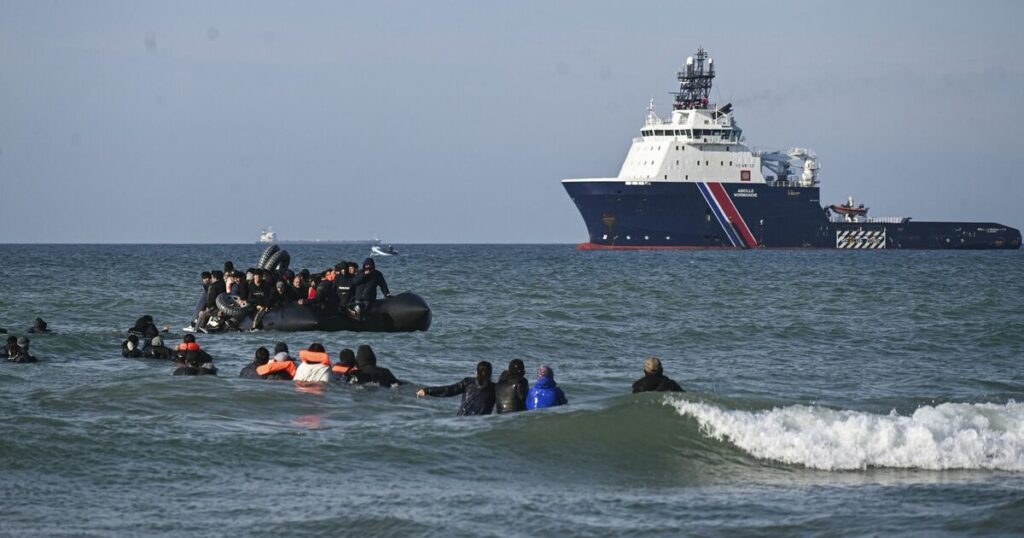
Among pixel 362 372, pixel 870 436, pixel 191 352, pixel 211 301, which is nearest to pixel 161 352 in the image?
pixel 191 352

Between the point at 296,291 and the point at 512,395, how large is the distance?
1124 centimetres

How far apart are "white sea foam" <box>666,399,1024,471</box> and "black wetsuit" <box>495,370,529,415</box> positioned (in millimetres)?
1487

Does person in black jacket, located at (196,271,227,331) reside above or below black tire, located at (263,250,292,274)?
below

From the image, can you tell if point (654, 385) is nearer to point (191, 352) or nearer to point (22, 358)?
point (191, 352)

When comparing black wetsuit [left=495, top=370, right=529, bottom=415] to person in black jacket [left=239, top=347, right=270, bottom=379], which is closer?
black wetsuit [left=495, top=370, right=529, bottom=415]

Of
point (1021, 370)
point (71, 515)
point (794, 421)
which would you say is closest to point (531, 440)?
point (794, 421)

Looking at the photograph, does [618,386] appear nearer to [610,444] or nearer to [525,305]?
[610,444]

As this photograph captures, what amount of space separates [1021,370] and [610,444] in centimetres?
1006

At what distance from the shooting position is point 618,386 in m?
16.9

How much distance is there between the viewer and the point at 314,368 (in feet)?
49.9

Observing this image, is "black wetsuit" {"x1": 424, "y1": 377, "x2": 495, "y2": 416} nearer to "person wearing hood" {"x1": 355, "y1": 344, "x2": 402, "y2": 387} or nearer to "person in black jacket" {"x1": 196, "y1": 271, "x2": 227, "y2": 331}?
"person wearing hood" {"x1": 355, "y1": 344, "x2": 402, "y2": 387}

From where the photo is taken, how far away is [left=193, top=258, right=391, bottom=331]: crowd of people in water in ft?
74.8

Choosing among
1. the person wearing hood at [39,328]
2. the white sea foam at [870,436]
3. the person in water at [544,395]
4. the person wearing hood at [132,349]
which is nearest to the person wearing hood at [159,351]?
the person wearing hood at [132,349]

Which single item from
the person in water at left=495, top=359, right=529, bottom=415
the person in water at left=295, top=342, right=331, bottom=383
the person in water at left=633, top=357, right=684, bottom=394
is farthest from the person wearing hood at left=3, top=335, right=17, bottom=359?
the person in water at left=633, top=357, right=684, bottom=394
